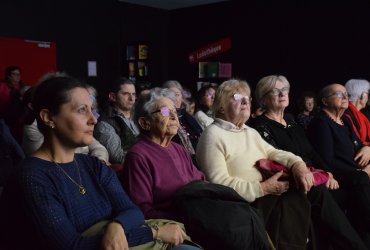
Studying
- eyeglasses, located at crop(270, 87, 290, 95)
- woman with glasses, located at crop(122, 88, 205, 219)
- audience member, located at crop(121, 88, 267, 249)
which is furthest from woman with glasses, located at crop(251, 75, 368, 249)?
woman with glasses, located at crop(122, 88, 205, 219)

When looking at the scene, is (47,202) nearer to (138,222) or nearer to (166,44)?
(138,222)

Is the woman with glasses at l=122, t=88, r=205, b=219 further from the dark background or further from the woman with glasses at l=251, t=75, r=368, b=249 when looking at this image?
the dark background

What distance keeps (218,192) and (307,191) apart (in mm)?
697

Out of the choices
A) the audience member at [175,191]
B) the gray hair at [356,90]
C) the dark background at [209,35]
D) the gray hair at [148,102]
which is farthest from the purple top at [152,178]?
the dark background at [209,35]

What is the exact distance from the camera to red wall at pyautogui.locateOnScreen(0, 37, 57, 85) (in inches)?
261

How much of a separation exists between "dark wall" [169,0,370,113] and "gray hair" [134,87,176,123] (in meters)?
5.40

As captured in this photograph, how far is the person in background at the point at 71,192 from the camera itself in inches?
56.3

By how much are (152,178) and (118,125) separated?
137 centimetres

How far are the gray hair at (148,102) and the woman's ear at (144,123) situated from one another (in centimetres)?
2

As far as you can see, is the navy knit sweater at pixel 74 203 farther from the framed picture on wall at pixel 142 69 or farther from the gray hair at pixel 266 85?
the framed picture on wall at pixel 142 69

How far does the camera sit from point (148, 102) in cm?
233

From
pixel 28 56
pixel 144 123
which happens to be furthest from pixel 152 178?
pixel 28 56

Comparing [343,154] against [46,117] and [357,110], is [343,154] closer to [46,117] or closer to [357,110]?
[357,110]

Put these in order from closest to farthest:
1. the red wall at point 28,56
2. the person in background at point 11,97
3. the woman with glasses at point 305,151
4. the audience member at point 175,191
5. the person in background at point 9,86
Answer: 1. the audience member at point 175,191
2. the woman with glasses at point 305,151
3. the person in background at point 11,97
4. the person in background at point 9,86
5. the red wall at point 28,56
